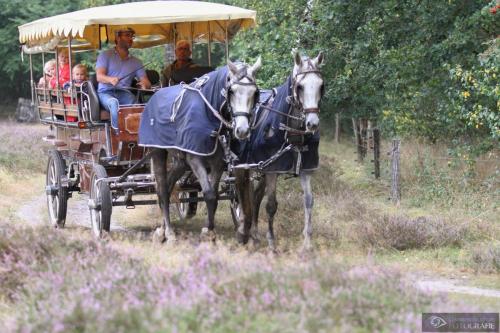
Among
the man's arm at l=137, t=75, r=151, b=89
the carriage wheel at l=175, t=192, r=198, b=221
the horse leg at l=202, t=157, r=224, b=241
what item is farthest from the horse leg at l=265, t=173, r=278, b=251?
the carriage wheel at l=175, t=192, r=198, b=221

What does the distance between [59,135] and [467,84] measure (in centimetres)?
603

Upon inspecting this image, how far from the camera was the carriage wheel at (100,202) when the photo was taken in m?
11.4

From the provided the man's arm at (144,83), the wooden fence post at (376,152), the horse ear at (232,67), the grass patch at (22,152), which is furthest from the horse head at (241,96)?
the grass patch at (22,152)

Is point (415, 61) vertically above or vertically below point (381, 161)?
above

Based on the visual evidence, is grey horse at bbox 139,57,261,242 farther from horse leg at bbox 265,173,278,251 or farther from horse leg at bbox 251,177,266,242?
horse leg at bbox 265,173,278,251

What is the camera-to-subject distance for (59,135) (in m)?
13.7

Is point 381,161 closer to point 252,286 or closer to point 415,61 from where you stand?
point 415,61

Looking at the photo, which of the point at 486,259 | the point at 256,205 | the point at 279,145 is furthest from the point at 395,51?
the point at 486,259

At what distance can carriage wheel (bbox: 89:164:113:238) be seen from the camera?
11.4 m

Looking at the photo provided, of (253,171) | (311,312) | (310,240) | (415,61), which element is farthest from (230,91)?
(415,61)

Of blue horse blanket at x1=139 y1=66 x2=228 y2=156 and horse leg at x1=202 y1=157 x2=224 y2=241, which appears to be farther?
horse leg at x1=202 y1=157 x2=224 y2=241

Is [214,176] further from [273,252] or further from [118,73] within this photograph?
[118,73]

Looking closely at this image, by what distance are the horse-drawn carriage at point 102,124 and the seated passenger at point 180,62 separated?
13.5 inches

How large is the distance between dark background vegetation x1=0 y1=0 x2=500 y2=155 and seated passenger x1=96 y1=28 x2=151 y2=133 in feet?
16.2
